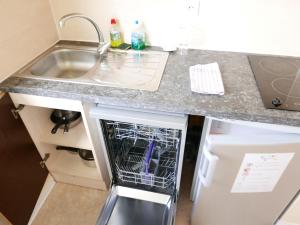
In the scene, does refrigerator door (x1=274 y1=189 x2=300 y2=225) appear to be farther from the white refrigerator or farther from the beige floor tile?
the beige floor tile

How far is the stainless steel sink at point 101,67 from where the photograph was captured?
1194mm

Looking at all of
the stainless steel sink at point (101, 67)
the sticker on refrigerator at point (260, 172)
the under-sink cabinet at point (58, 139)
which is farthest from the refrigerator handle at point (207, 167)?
the under-sink cabinet at point (58, 139)

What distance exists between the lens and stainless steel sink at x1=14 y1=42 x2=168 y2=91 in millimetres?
1194

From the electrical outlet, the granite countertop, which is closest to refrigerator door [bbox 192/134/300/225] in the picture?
the granite countertop

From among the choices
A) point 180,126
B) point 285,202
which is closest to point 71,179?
point 180,126

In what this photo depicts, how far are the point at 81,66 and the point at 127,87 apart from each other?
26.4 inches

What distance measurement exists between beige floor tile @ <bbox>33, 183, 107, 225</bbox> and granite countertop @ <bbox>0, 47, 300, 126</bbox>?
929 mm

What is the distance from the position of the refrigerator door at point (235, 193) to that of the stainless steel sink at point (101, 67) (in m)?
0.49

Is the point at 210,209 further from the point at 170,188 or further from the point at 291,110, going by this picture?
the point at 291,110

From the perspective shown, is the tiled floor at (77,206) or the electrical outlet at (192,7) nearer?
the electrical outlet at (192,7)

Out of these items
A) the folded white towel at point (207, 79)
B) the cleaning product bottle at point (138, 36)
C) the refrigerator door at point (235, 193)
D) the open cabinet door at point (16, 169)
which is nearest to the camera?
the refrigerator door at point (235, 193)

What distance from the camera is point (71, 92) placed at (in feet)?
3.59

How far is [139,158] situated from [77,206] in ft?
2.12

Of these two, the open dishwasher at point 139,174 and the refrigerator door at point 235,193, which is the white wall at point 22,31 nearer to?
the open dishwasher at point 139,174
